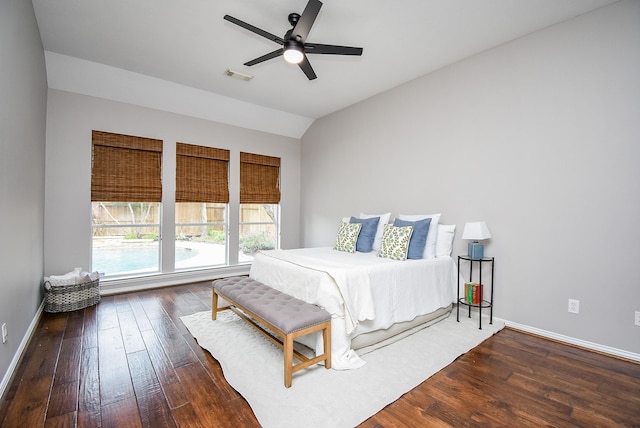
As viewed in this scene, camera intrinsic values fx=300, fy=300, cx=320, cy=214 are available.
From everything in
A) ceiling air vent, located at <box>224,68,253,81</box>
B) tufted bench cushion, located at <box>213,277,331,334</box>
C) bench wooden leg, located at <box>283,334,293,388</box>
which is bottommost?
bench wooden leg, located at <box>283,334,293,388</box>

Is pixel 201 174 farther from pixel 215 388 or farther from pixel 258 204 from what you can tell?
pixel 215 388

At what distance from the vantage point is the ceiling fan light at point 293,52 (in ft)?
8.38

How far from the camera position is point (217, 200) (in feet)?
16.9

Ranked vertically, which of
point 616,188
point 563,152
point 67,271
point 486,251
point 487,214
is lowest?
point 67,271

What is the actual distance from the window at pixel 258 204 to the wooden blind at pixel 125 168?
1.40 metres

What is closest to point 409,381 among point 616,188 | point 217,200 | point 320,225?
point 616,188

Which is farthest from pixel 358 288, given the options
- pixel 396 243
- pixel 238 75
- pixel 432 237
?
pixel 238 75

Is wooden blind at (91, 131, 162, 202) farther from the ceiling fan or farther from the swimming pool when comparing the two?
the ceiling fan

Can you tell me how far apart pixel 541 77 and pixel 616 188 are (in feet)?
4.07

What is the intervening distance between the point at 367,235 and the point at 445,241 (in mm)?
954

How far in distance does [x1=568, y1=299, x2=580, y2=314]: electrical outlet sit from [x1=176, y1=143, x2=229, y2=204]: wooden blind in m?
4.77

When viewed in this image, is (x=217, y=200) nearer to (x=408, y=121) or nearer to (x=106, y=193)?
(x=106, y=193)

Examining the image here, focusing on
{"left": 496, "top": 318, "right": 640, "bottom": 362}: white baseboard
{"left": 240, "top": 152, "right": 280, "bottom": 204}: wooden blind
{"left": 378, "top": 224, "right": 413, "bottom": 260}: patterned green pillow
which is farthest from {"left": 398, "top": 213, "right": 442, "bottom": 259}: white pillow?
{"left": 240, "top": 152, "right": 280, "bottom": 204}: wooden blind

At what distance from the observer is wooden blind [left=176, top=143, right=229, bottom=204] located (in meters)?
4.77
